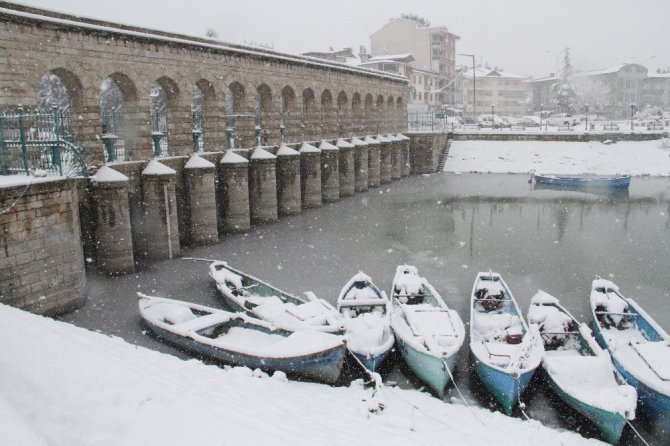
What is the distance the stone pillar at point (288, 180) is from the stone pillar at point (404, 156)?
18164mm

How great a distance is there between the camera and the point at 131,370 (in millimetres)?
8109

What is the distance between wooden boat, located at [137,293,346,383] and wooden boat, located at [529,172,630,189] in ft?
108

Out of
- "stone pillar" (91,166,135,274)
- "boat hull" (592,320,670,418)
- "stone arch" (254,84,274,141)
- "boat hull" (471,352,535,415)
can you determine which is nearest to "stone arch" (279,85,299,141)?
"stone arch" (254,84,274,141)

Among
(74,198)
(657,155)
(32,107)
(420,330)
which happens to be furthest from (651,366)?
(657,155)

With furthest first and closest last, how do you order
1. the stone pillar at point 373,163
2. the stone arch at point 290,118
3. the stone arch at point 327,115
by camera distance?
the stone pillar at point 373,163
the stone arch at point 327,115
the stone arch at point 290,118

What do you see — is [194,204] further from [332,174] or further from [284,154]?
[332,174]

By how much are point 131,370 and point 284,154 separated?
21.4 m

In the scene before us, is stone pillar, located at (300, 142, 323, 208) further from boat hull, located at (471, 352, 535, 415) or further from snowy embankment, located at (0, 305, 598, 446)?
boat hull, located at (471, 352, 535, 415)

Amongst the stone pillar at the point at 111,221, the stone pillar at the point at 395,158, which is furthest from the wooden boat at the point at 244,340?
the stone pillar at the point at 395,158

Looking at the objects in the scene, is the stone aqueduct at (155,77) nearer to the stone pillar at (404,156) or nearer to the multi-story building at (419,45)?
the stone pillar at (404,156)

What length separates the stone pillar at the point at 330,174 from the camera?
33.8 meters

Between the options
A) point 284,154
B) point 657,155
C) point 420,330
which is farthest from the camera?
point 657,155

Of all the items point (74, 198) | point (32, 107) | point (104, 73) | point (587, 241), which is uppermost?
point (104, 73)

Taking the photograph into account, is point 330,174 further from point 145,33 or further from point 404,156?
point 145,33
